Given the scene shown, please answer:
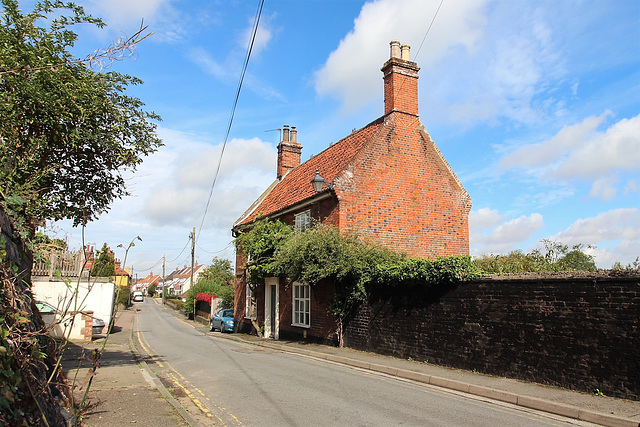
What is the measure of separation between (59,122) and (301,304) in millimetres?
12473

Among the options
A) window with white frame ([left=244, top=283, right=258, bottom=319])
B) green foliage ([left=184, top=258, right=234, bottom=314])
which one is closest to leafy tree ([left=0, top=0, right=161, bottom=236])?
window with white frame ([left=244, top=283, right=258, bottom=319])

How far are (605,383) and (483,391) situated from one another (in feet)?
7.00

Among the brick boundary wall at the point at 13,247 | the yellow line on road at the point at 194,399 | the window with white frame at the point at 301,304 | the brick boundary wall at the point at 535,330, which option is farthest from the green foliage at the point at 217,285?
the brick boundary wall at the point at 13,247

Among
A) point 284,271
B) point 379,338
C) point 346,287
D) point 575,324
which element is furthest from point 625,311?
point 284,271

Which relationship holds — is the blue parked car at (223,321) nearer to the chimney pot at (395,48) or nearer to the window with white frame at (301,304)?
the window with white frame at (301,304)

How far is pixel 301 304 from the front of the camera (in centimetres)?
1952

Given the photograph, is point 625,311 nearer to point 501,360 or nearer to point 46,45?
point 501,360

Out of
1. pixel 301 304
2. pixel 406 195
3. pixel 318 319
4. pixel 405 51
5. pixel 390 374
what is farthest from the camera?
pixel 301 304

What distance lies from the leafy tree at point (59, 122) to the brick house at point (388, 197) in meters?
7.22

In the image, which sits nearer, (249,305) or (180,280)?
(249,305)

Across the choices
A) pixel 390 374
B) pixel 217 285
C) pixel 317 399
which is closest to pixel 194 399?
pixel 317 399

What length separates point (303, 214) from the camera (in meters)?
19.8

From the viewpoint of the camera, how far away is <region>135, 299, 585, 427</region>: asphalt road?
6.98 metres

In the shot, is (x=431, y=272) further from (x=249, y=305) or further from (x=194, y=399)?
(x=249, y=305)
